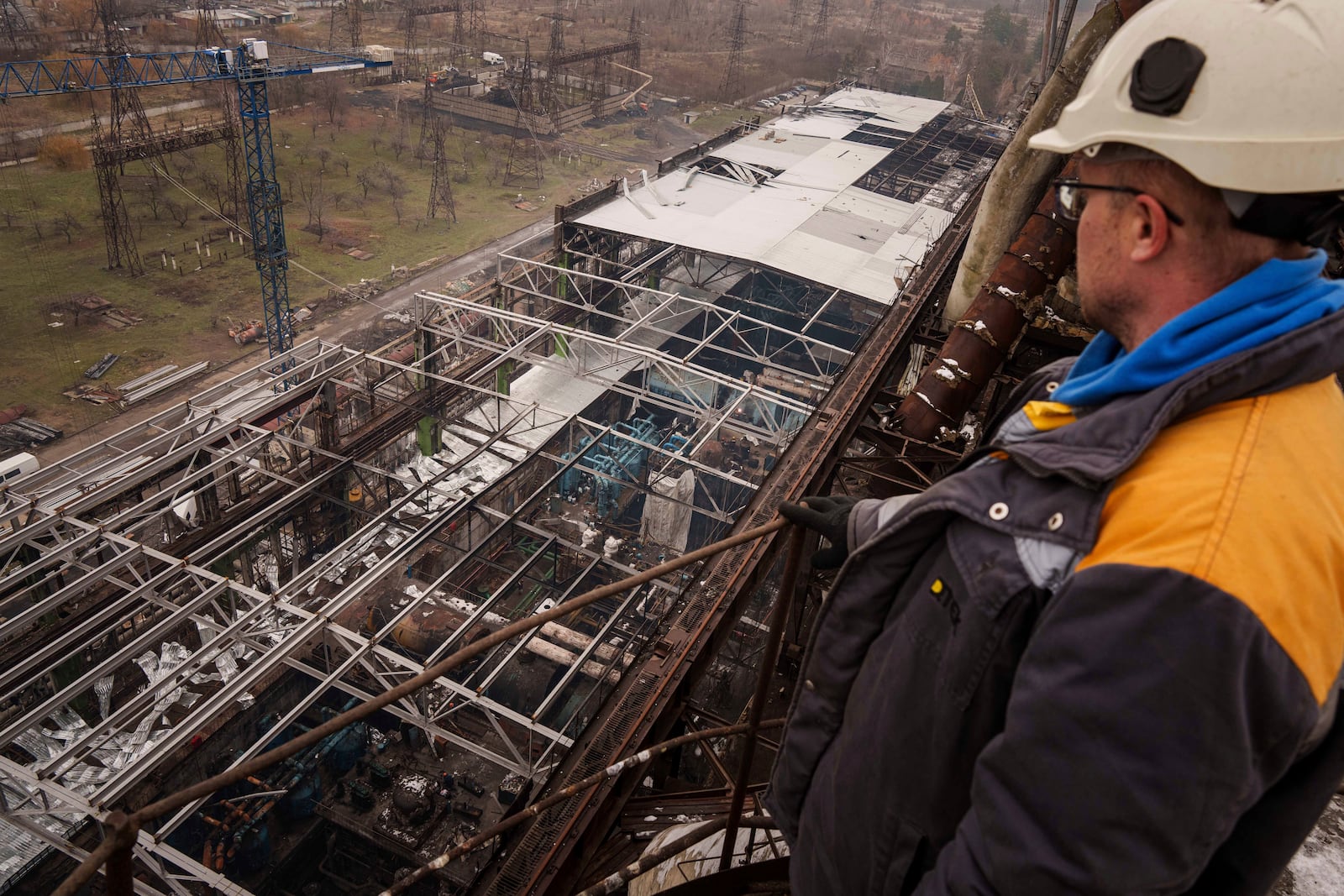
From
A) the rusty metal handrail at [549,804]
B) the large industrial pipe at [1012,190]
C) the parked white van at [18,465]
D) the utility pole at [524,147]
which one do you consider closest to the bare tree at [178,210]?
the utility pole at [524,147]

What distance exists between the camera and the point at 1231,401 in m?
1.36

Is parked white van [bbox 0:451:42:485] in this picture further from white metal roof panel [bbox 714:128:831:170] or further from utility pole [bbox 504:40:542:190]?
utility pole [bbox 504:40:542:190]

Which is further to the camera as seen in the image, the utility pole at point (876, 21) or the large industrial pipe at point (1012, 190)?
the utility pole at point (876, 21)

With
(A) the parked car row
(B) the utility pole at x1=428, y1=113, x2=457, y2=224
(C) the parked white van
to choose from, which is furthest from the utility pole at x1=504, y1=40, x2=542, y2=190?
(C) the parked white van

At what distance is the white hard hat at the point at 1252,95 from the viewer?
1.43 metres

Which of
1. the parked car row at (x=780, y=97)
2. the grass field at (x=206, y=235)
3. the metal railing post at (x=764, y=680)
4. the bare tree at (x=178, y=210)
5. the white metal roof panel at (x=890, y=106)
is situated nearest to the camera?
the metal railing post at (x=764, y=680)

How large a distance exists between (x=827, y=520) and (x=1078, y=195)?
3.63 feet

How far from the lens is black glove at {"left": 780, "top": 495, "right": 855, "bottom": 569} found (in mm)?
2371

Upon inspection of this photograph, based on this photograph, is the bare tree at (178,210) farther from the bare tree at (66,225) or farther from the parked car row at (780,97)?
the parked car row at (780,97)

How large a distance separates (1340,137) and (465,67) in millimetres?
54894

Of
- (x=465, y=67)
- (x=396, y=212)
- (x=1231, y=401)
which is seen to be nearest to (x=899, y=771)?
(x=1231, y=401)

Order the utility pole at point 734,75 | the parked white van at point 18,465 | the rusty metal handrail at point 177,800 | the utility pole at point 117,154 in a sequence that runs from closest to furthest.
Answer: the rusty metal handrail at point 177,800
the parked white van at point 18,465
the utility pole at point 117,154
the utility pole at point 734,75

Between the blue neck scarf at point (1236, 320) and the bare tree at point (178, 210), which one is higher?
the blue neck scarf at point (1236, 320)

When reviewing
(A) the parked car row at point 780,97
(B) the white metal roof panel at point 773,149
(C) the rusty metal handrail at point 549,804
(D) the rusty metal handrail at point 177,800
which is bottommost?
(A) the parked car row at point 780,97
